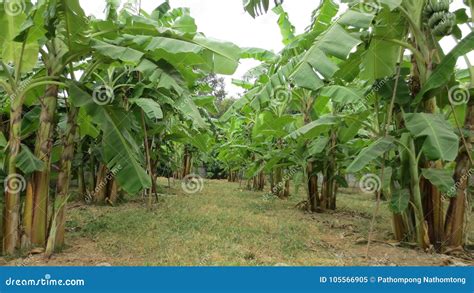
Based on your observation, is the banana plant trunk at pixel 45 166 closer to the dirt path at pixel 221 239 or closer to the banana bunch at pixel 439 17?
the dirt path at pixel 221 239

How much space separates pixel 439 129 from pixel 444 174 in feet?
1.98

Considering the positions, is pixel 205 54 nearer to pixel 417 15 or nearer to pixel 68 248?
pixel 417 15

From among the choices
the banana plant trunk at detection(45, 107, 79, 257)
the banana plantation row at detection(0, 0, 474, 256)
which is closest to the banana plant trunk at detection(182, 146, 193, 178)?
the banana plantation row at detection(0, 0, 474, 256)

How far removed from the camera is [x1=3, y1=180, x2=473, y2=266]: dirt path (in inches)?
163

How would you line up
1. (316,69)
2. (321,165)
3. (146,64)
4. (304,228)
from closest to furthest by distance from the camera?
(316,69)
(146,64)
(304,228)
(321,165)

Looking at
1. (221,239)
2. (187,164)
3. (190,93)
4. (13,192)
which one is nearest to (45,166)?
(13,192)

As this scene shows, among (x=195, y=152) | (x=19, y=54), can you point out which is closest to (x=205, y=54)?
(x=19, y=54)

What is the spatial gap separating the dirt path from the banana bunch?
2.50 m

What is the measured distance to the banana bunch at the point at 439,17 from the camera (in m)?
3.97

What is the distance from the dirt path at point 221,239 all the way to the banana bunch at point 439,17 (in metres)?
2.50

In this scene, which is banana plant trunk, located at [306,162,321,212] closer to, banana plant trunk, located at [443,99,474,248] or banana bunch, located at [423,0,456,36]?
banana plant trunk, located at [443,99,474,248]

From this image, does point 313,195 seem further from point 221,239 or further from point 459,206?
point 459,206

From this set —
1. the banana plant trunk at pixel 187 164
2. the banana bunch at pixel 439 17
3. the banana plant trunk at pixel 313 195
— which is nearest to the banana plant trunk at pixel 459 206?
the banana bunch at pixel 439 17

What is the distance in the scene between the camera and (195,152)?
62.1 feet
